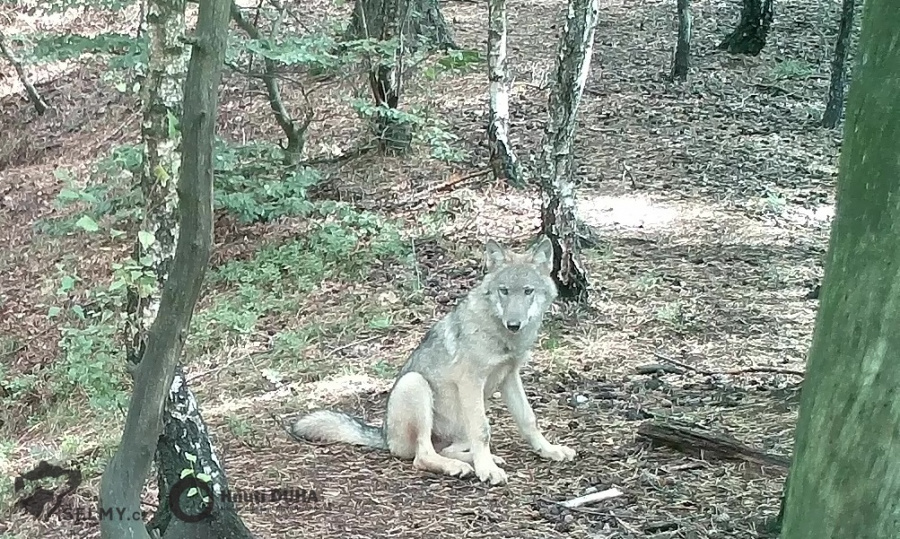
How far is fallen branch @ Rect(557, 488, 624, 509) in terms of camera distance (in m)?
5.30

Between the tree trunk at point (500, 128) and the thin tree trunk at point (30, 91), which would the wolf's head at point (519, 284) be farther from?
the thin tree trunk at point (30, 91)

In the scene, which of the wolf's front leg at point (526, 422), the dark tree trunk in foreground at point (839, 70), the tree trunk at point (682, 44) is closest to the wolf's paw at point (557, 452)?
the wolf's front leg at point (526, 422)

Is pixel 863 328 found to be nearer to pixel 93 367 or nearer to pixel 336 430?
pixel 336 430

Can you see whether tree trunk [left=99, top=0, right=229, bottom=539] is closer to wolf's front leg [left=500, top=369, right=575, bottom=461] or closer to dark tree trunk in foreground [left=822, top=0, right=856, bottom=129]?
wolf's front leg [left=500, top=369, right=575, bottom=461]

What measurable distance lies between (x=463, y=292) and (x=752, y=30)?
11702 mm

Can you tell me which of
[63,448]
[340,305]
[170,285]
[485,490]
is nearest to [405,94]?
[340,305]

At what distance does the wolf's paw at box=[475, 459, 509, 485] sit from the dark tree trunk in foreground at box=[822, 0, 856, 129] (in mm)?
10637

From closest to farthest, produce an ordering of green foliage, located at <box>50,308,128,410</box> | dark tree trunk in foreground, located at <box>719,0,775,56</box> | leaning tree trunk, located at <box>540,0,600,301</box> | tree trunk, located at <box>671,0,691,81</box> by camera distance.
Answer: green foliage, located at <box>50,308,128,410</box> → leaning tree trunk, located at <box>540,0,600,301</box> → tree trunk, located at <box>671,0,691,81</box> → dark tree trunk in foreground, located at <box>719,0,775,56</box>

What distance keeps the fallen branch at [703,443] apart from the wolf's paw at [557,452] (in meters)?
0.49

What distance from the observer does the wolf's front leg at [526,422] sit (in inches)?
236

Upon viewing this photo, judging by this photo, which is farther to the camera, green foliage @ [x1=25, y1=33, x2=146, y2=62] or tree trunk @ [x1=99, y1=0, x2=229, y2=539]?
green foliage @ [x1=25, y1=33, x2=146, y2=62]

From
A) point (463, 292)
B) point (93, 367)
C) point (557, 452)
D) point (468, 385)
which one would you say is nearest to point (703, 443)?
point (557, 452)

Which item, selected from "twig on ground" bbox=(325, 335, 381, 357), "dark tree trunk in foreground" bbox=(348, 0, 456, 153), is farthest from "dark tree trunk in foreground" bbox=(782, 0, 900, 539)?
"dark tree trunk in foreground" bbox=(348, 0, 456, 153)

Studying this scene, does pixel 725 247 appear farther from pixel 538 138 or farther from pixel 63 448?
pixel 63 448
